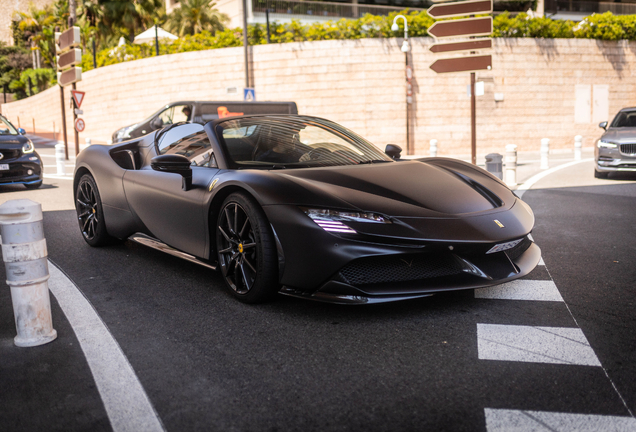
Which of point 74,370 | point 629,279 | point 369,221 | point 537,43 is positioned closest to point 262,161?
point 369,221

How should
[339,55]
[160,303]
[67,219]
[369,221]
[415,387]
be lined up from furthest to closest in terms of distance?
1. [339,55]
2. [67,219]
3. [160,303]
4. [369,221]
5. [415,387]

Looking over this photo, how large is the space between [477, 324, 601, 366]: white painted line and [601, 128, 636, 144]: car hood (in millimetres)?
9482

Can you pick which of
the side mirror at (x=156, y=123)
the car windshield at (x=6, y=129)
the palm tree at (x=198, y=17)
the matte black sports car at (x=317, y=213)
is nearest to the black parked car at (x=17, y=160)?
the car windshield at (x=6, y=129)

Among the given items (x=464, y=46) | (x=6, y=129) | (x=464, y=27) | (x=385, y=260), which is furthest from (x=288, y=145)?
(x=464, y=46)

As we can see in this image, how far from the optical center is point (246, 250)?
3.81 m

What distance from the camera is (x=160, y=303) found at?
3943mm

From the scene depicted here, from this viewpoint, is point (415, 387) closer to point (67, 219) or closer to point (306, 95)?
point (67, 219)

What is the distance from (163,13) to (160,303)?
4314cm

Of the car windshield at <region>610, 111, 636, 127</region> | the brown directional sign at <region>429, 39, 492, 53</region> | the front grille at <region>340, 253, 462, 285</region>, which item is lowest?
the front grille at <region>340, 253, 462, 285</region>

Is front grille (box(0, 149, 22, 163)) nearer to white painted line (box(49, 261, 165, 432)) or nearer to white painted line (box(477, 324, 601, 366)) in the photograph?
white painted line (box(49, 261, 165, 432))

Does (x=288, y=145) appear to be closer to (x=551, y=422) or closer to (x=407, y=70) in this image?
(x=551, y=422)

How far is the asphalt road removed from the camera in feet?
7.73

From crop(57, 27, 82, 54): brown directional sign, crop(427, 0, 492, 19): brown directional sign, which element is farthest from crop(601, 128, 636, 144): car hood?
crop(57, 27, 82, 54): brown directional sign

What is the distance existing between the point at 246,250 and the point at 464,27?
33.4 ft
